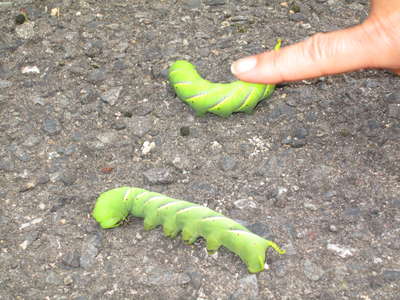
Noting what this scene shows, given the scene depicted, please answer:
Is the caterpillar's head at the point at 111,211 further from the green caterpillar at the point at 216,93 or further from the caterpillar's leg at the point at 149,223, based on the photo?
the green caterpillar at the point at 216,93

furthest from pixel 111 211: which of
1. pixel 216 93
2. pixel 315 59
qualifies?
pixel 315 59

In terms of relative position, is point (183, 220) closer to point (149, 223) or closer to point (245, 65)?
point (149, 223)

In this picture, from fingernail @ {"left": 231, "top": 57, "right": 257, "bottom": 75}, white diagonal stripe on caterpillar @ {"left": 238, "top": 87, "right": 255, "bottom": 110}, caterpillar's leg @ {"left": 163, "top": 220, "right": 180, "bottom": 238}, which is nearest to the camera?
caterpillar's leg @ {"left": 163, "top": 220, "right": 180, "bottom": 238}

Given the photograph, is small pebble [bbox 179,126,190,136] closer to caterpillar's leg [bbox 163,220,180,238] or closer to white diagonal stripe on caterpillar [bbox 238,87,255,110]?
white diagonal stripe on caterpillar [bbox 238,87,255,110]

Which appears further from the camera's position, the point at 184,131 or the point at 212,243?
the point at 184,131

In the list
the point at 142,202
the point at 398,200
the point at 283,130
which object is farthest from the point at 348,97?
the point at 142,202

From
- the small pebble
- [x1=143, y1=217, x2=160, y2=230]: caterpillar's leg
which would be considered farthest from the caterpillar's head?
the small pebble

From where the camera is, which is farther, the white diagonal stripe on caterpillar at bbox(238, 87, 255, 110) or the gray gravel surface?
the white diagonal stripe on caterpillar at bbox(238, 87, 255, 110)
